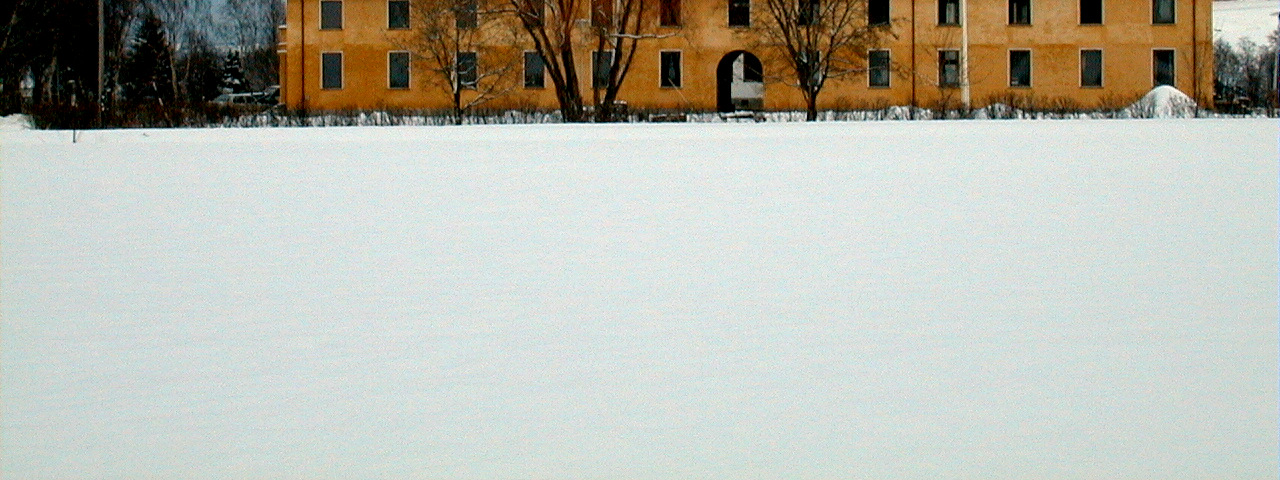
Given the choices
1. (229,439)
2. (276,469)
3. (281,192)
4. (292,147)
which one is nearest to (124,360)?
(229,439)

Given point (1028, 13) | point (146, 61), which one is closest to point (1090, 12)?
point (1028, 13)

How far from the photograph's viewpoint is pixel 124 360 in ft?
22.0

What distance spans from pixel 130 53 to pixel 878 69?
32047 millimetres

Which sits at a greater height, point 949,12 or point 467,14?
point 949,12

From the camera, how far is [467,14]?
4819 cm

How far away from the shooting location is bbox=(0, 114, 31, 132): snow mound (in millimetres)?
34106

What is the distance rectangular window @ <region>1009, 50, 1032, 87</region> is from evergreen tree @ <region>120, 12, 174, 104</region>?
32.6 m

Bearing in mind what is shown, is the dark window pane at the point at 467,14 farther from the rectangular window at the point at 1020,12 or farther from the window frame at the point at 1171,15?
the window frame at the point at 1171,15

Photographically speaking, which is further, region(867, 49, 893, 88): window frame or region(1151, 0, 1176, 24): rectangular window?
region(1151, 0, 1176, 24): rectangular window

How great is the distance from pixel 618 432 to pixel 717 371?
1109mm

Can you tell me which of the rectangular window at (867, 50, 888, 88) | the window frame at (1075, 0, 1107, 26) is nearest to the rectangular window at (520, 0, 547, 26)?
the rectangular window at (867, 50, 888, 88)

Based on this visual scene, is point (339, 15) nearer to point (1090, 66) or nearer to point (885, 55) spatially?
point (885, 55)

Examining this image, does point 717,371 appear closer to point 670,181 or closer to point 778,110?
point 670,181

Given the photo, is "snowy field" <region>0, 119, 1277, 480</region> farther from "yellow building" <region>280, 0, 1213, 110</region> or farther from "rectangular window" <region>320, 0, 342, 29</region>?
"rectangular window" <region>320, 0, 342, 29</region>
